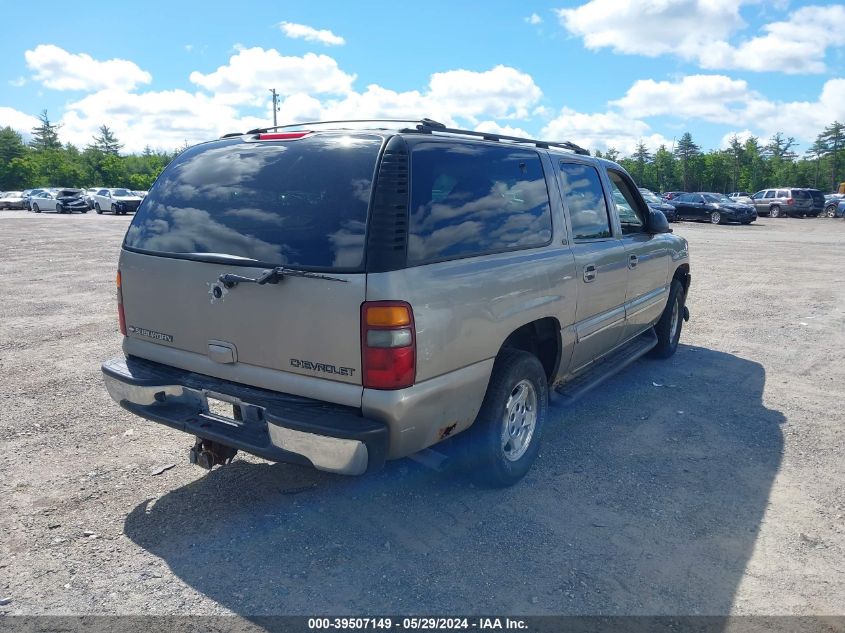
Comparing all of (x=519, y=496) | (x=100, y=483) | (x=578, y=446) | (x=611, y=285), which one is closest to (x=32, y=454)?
(x=100, y=483)

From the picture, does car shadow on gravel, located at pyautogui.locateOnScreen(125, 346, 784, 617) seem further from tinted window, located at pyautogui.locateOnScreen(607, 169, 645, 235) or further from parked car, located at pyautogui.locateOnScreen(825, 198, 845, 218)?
parked car, located at pyautogui.locateOnScreen(825, 198, 845, 218)

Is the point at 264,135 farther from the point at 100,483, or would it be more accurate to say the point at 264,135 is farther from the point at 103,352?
the point at 103,352

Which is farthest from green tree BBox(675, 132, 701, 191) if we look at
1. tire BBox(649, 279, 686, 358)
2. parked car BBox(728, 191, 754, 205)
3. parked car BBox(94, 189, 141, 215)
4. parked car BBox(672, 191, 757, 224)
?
tire BBox(649, 279, 686, 358)

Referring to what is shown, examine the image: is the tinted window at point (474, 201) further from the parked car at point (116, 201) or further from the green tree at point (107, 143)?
the green tree at point (107, 143)

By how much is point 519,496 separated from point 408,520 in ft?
2.30

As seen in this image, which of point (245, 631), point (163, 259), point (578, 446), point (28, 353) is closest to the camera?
point (245, 631)

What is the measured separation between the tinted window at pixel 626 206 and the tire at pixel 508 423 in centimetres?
195

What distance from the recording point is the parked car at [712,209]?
32281mm

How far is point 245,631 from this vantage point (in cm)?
262

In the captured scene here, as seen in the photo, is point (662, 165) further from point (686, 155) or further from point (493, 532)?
point (493, 532)

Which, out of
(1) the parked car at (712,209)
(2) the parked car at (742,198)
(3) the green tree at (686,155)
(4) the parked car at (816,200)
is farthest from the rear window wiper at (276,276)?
(3) the green tree at (686,155)

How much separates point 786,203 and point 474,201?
4188 centimetres

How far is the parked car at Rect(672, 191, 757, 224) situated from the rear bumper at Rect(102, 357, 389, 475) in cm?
3379

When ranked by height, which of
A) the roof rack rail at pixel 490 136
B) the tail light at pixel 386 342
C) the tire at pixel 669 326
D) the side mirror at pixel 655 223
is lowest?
the tire at pixel 669 326
